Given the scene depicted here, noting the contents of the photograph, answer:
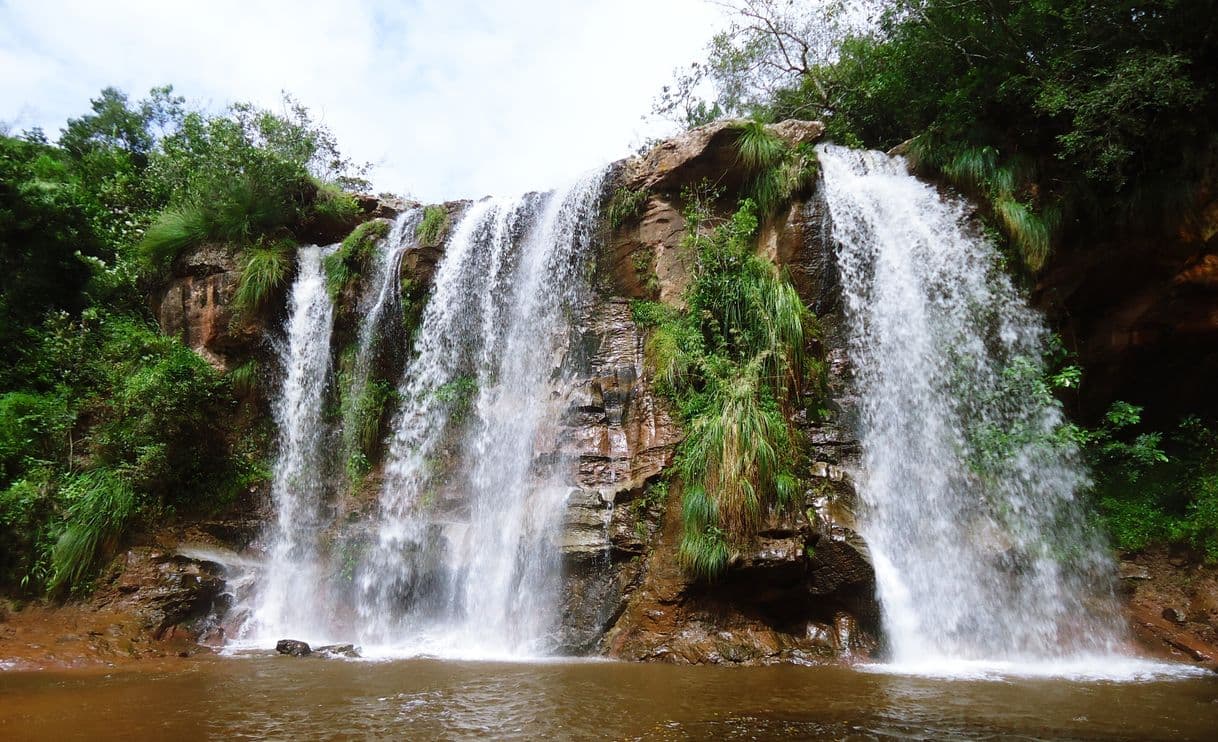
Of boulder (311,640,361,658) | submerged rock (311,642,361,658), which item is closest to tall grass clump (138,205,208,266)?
boulder (311,640,361,658)

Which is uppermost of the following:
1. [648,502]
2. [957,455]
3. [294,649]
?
[957,455]

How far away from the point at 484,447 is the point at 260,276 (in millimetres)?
5049

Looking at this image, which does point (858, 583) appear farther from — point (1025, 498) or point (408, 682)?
point (408, 682)

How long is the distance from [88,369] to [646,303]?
358 inches

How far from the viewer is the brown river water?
3221 millimetres

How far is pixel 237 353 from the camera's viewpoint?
33.3 feet

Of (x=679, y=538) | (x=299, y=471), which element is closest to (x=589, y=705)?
(x=679, y=538)

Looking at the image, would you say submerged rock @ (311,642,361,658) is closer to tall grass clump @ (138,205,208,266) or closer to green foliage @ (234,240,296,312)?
green foliage @ (234,240,296,312)

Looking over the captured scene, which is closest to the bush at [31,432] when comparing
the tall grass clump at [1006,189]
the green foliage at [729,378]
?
the green foliage at [729,378]

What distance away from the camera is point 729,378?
7438 mm

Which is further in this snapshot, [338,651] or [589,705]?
[338,651]

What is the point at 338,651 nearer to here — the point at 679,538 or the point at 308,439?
the point at 679,538

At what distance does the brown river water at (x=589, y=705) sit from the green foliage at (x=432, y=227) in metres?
7.26

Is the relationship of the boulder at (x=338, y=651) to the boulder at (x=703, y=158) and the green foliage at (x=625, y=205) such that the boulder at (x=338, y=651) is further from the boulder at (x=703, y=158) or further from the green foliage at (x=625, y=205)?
the boulder at (x=703, y=158)
